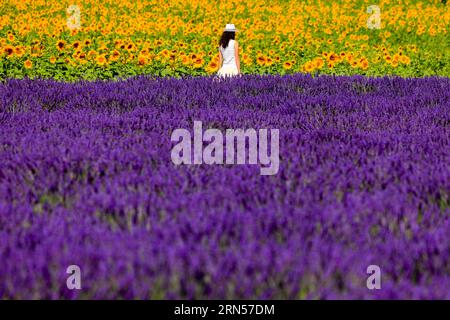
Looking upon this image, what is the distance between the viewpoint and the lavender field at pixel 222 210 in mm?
2197

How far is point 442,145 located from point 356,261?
2.51 m

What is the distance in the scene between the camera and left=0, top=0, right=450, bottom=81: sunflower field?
39.7 ft

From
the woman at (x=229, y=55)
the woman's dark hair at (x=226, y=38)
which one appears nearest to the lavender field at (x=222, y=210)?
the woman at (x=229, y=55)

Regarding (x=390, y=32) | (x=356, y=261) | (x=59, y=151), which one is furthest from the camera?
(x=390, y=32)

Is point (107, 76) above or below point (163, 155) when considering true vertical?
above

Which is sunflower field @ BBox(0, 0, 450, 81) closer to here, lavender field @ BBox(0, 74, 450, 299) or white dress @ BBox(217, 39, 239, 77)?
white dress @ BBox(217, 39, 239, 77)

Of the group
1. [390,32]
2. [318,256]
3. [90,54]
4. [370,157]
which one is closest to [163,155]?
[370,157]

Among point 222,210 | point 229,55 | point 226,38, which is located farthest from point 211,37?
point 222,210

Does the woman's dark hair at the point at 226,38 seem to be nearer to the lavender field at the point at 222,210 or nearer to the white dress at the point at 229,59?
the white dress at the point at 229,59

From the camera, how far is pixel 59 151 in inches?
158

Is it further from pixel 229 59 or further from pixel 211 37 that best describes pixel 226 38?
pixel 211 37

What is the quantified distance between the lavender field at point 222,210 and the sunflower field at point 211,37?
6460 mm

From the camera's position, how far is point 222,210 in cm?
284

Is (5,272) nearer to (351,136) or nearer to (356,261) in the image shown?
(356,261)
